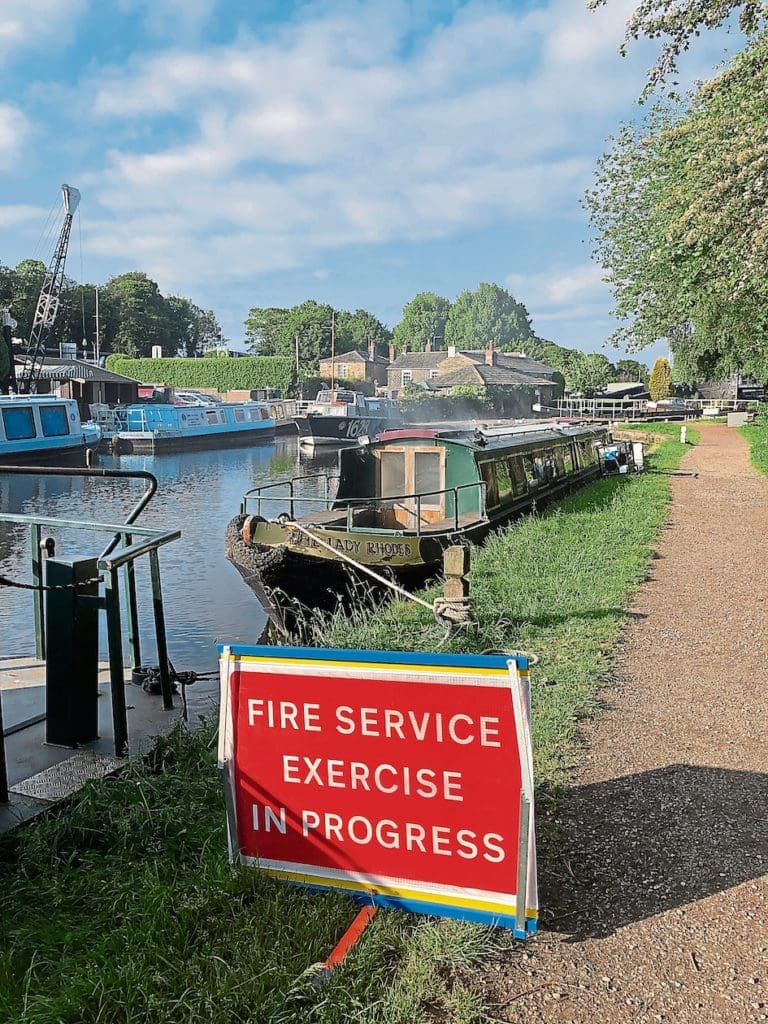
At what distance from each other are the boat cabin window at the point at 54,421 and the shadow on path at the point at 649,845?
35.3 meters

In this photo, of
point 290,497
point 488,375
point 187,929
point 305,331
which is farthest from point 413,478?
point 305,331

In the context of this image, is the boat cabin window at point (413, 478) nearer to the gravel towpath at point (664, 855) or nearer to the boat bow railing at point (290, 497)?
the boat bow railing at point (290, 497)

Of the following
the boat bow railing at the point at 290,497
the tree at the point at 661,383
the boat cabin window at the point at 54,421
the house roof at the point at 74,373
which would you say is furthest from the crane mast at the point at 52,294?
the tree at the point at 661,383

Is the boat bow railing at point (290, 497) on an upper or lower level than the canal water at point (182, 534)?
upper

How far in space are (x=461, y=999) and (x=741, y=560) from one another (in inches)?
339

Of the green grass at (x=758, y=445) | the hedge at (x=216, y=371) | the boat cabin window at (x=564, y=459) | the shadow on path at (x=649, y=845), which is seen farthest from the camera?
the hedge at (x=216, y=371)

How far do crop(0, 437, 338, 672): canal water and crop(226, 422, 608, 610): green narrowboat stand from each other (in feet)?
4.08

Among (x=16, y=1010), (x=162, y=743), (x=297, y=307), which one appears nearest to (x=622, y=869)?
(x=16, y=1010)

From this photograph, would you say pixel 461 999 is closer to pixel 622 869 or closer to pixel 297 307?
pixel 622 869

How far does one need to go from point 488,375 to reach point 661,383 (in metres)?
20.8

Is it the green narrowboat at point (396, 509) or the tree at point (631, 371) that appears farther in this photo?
the tree at point (631, 371)

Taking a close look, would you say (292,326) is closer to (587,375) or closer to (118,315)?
(118,315)

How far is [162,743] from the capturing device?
16.1 ft

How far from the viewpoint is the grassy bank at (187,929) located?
266cm
